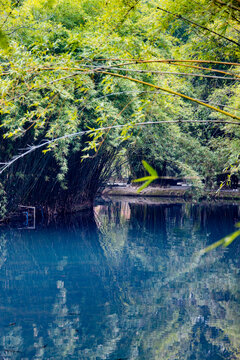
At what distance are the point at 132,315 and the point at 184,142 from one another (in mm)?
9880

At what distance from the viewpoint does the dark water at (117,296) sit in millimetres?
3750

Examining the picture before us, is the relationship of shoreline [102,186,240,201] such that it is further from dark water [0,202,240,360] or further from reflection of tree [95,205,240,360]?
reflection of tree [95,205,240,360]

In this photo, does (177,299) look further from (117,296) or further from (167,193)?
(167,193)

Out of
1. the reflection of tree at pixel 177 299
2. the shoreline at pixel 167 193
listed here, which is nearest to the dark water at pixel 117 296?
the reflection of tree at pixel 177 299

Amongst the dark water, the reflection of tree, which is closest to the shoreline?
the dark water

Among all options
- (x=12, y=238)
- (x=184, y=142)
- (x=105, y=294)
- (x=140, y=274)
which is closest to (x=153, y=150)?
(x=184, y=142)

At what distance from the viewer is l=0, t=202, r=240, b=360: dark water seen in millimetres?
3750

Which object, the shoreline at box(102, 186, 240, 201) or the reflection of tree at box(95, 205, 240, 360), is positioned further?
the shoreline at box(102, 186, 240, 201)

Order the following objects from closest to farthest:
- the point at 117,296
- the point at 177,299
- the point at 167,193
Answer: the point at 177,299 < the point at 117,296 < the point at 167,193

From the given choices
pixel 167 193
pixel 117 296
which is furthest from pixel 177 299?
pixel 167 193

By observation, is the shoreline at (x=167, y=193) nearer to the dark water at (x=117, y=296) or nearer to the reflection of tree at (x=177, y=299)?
the dark water at (x=117, y=296)

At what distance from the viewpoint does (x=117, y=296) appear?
5172 mm

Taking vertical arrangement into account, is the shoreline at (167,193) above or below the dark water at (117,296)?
above

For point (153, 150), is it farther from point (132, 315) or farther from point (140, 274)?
point (132, 315)
